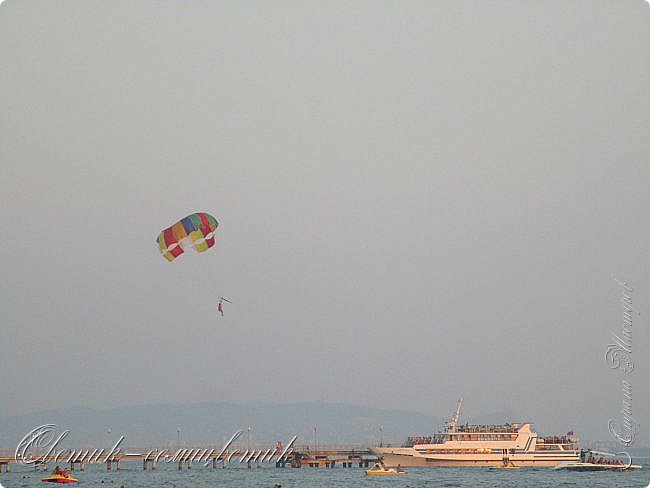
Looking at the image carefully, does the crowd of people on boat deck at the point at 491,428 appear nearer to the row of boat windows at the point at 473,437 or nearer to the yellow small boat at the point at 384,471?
the row of boat windows at the point at 473,437

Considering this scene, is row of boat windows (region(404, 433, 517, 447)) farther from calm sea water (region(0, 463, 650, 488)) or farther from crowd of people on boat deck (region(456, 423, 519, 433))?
calm sea water (region(0, 463, 650, 488))

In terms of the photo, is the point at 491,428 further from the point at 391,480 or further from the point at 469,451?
the point at 391,480

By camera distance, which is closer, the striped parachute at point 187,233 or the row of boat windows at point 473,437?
the striped parachute at point 187,233

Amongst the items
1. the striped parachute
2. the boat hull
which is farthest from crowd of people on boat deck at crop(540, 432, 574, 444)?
the striped parachute

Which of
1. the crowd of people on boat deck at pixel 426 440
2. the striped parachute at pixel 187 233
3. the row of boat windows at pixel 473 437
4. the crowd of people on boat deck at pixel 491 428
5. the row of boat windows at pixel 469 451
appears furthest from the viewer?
the crowd of people on boat deck at pixel 426 440

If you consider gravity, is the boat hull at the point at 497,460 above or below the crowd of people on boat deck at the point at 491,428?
below

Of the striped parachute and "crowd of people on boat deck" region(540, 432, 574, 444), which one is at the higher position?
"crowd of people on boat deck" region(540, 432, 574, 444)

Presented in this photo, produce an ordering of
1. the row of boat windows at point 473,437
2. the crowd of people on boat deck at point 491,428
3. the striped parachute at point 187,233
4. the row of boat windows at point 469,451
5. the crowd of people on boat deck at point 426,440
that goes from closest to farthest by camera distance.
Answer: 1. the striped parachute at point 187,233
2. the row of boat windows at point 469,451
3. the row of boat windows at point 473,437
4. the crowd of people on boat deck at point 491,428
5. the crowd of people on boat deck at point 426,440

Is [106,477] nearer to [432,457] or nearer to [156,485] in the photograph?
[156,485]

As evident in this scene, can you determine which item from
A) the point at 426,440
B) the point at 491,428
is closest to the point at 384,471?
the point at 426,440

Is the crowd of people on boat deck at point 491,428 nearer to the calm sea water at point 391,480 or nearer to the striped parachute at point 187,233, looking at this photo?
the calm sea water at point 391,480

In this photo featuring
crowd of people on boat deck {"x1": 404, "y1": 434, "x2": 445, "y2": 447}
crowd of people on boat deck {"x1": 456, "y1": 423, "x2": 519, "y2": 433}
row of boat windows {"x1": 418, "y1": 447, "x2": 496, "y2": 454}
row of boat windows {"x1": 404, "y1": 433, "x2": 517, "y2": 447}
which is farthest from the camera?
crowd of people on boat deck {"x1": 404, "y1": 434, "x2": 445, "y2": 447}

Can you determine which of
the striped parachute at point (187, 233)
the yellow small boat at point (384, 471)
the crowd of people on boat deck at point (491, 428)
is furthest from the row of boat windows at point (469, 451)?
the striped parachute at point (187, 233)

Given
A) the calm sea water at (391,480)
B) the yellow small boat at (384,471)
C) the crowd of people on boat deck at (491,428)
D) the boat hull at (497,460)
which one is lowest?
the calm sea water at (391,480)
